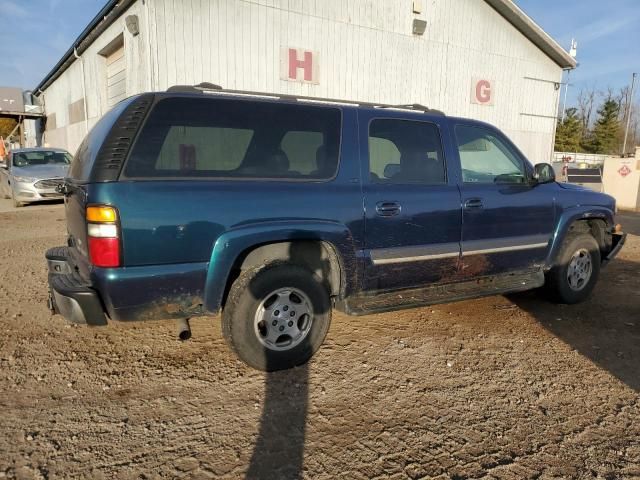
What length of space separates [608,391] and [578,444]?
0.80 m

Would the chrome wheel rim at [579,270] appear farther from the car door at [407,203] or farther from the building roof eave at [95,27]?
the building roof eave at [95,27]

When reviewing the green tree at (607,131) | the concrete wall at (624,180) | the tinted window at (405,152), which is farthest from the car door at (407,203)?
the green tree at (607,131)

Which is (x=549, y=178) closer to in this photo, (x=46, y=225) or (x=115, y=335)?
(x=115, y=335)

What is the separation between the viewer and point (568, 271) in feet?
15.6

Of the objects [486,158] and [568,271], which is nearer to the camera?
[486,158]

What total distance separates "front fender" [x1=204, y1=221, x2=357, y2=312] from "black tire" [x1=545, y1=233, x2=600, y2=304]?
270 cm

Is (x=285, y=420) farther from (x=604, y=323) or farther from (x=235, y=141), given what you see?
(x=604, y=323)

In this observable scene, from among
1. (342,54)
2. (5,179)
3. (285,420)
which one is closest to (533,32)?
(342,54)

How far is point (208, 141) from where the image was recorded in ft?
9.71

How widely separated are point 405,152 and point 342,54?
924 centimetres

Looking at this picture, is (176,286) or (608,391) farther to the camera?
(608,391)

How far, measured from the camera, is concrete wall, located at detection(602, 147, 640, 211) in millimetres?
14789

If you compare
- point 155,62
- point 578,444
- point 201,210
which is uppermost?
point 155,62

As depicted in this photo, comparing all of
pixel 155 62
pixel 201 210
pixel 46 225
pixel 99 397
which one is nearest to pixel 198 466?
pixel 99 397
